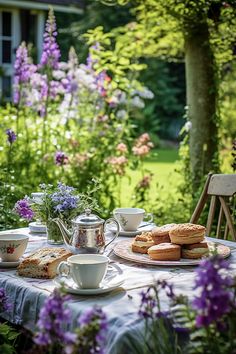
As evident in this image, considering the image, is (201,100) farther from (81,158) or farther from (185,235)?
(185,235)

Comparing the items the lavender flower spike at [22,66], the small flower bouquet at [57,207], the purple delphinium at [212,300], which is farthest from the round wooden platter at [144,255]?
the lavender flower spike at [22,66]

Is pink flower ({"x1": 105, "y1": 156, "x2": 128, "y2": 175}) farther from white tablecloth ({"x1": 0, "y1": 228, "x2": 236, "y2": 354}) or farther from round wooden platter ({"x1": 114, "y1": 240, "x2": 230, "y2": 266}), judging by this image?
white tablecloth ({"x1": 0, "y1": 228, "x2": 236, "y2": 354})

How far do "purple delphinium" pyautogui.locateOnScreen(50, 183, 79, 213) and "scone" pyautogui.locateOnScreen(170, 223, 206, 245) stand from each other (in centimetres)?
49

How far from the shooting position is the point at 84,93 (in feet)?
18.6

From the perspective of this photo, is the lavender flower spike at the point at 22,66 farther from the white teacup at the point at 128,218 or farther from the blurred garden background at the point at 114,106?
the white teacup at the point at 128,218

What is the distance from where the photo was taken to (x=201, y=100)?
530cm

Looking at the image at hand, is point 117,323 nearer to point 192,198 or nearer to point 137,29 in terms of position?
point 192,198

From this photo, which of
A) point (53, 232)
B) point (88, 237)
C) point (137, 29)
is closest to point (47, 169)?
point (137, 29)

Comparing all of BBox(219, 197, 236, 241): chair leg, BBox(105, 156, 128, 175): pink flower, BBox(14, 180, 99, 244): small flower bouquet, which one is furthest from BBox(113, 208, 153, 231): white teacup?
BBox(105, 156, 128, 175): pink flower

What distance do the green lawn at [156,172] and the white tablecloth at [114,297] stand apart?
4.58 metres

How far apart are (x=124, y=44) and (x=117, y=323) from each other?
4411 mm

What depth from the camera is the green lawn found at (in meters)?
7.89

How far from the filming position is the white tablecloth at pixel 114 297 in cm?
171

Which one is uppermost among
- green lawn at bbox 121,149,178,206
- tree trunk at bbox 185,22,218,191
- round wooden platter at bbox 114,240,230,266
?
tree trunk at bbox 185,22,218,191
